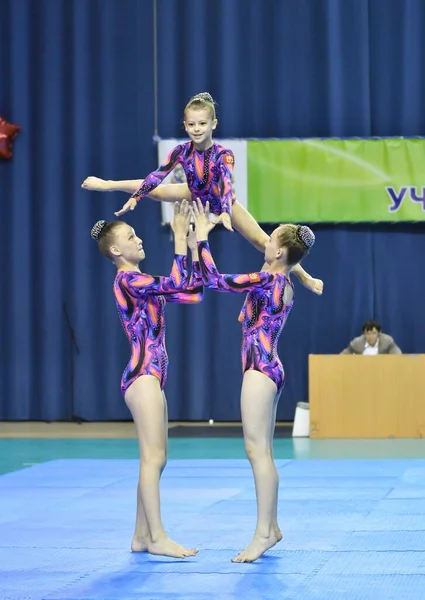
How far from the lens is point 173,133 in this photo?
12.5m

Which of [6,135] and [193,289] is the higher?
[6,135]

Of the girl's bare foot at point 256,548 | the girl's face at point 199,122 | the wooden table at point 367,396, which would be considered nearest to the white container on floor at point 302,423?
the wooden table at point 367,396

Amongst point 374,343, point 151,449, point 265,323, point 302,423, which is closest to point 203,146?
point 265,323

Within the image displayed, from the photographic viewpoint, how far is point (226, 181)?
5.52 meters

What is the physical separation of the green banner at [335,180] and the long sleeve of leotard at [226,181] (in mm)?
6383

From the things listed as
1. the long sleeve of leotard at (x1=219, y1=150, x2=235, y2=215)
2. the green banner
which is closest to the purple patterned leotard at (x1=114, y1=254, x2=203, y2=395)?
the long sleeve of leotard at (x1=219, y1=150, x2=235, y2=215)

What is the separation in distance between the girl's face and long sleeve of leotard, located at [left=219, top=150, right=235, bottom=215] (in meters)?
0.22

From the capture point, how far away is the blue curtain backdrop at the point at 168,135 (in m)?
12.3

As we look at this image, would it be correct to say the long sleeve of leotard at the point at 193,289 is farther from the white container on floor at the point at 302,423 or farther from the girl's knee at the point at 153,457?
the white container on floor at the point at 302,423

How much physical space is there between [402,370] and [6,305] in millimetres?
4893

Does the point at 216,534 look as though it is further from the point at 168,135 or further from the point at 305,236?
the point at 168,135

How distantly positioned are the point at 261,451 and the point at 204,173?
1539mm

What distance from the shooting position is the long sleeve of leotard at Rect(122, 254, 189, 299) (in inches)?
193

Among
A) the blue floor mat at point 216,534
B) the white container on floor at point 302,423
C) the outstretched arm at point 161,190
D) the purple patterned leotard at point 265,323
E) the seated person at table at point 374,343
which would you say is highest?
the outstretched arm at point 161,190
